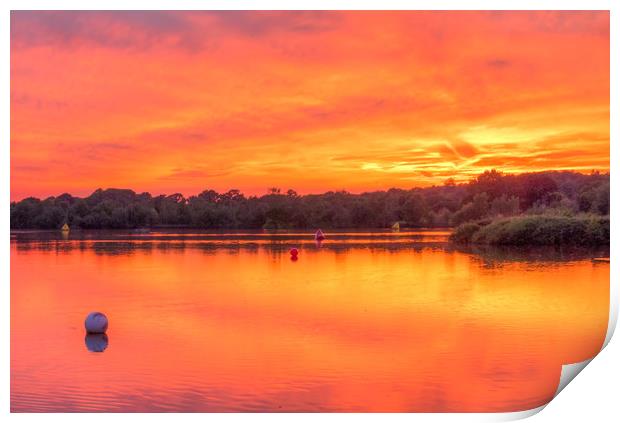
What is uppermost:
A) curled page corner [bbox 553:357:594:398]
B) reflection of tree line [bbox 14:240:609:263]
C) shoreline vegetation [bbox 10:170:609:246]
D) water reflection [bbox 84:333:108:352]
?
shoreline vegetation [bbox 10:170:609:246]

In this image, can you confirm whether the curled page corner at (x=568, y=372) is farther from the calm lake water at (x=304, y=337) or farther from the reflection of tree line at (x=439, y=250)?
the reflection of tree line at (x=439, y=250)

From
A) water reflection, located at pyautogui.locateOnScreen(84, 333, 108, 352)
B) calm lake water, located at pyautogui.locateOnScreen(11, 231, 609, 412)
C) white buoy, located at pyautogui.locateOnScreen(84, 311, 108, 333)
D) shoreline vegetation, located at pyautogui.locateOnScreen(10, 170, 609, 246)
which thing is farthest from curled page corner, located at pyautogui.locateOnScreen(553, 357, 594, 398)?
shoreline vegetation, located at pyautogui.locateOnScreen(10, 170, 609, 246)

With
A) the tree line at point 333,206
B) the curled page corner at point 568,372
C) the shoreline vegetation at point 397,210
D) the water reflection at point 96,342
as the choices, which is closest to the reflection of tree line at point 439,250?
the shoreline vegetation at point 397,210

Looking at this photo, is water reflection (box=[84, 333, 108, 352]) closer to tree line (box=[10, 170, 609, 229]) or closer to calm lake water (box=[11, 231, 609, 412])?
calm lake water (box=[11, 231, 609, 412])

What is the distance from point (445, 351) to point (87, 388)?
405 centimetres

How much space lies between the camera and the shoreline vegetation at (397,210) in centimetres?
2747

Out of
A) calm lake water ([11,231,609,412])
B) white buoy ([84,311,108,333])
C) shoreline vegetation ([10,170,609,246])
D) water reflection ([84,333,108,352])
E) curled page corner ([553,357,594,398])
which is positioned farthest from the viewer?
shoreline vegetation ([10,170,609,246])

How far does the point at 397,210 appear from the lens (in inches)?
1972

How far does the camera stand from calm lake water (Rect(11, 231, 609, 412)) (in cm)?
754

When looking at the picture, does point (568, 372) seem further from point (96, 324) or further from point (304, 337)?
point (96, 324)

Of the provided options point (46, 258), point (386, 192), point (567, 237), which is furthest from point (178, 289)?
point (386, 192)

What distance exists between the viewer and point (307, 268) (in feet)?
64.0

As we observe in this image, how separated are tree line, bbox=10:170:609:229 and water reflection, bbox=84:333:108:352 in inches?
808
